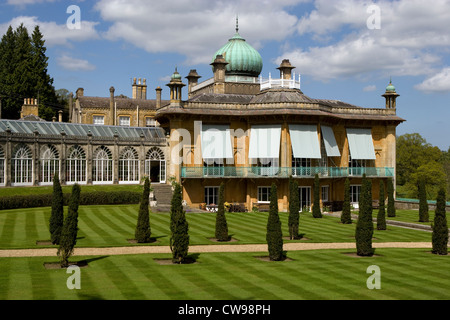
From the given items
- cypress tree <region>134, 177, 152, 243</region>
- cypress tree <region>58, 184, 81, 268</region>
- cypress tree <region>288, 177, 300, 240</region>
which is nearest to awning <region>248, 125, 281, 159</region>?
cypress tree <region>288, 177, 300, 240</region>

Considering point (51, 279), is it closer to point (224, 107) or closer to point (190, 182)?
point (190, 182)

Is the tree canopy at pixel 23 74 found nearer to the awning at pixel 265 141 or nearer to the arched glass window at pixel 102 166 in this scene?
the arched glass window at pixel 102 166

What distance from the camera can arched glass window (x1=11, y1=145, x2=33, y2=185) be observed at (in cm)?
4341

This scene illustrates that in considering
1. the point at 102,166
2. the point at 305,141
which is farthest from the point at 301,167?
the point at 102,166

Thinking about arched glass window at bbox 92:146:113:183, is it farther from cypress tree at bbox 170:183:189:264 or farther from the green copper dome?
cypress tree at bbox 170:183:189:264

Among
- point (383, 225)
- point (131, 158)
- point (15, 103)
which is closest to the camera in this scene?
point (383, 225)

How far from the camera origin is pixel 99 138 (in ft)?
159

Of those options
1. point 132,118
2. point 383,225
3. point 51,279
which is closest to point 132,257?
point 51,279

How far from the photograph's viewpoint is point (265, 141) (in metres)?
46.7

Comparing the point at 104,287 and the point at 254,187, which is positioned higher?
the point at 254,187

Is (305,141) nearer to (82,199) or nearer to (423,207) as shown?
(423,207)

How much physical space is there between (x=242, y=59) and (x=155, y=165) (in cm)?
1446

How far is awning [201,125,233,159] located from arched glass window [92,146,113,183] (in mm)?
9638

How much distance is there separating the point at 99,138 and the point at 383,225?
2729 centimetres
